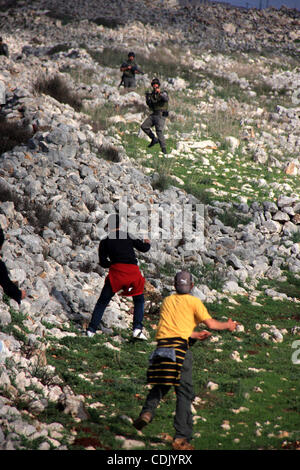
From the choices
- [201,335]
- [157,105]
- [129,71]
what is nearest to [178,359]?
[201,335]

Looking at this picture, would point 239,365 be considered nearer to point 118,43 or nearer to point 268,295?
point 268,295

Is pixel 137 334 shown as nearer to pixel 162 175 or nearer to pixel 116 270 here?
pixel 116 270

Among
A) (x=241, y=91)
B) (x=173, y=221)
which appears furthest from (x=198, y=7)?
(x=173, y=221)

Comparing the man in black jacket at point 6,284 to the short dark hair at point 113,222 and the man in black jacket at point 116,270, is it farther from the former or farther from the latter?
the short dark hair at point 113,222

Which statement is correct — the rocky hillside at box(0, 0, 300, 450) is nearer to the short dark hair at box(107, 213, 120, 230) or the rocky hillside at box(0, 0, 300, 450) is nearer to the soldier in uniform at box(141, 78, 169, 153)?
the soldier in uniform at box(141, 78, 169, 153)

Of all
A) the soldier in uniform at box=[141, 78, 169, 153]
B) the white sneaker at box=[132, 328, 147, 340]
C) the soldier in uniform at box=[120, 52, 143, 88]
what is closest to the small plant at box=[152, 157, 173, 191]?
the soldier in uniform at box=[141, 78, 169, 153]

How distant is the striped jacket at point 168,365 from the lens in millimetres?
5137

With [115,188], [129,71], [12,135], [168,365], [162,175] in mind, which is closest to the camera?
[168,365]

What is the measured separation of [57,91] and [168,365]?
51.7ft

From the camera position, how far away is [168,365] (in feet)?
16.9

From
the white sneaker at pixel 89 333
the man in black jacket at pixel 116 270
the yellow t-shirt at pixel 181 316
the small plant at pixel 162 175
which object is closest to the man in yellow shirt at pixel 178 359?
the yellow t-shirt at pixel 181 316

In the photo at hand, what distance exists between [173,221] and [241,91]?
16.8 m

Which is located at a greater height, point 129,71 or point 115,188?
point 129,71

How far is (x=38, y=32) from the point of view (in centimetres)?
3916
